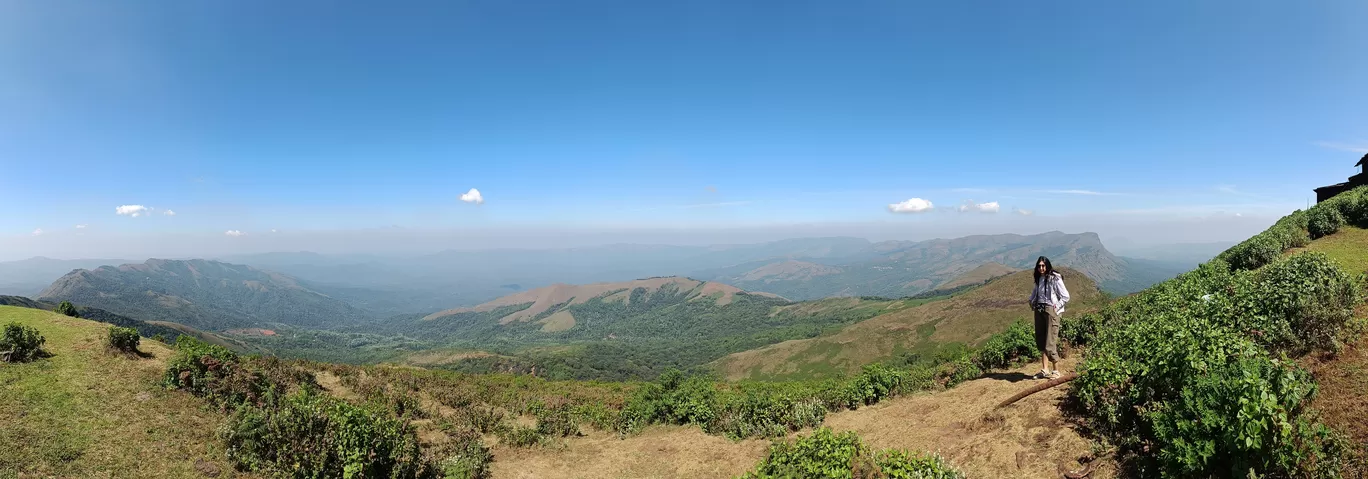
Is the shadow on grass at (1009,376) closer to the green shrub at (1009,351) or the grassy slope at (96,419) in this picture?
the green shrub at (1009,351)

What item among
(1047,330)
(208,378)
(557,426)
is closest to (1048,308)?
(1047,330)

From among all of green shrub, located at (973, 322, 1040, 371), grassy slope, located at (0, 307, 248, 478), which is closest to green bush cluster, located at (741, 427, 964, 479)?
green shrub, located at (973, 322, 1040, 371)

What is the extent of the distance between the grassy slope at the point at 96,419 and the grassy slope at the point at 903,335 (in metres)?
88.3

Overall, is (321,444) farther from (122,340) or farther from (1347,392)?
(1347,392)

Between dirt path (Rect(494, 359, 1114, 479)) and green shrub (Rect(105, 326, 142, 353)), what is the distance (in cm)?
1268

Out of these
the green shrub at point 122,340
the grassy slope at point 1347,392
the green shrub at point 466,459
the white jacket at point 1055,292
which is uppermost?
the white jacket at point 1055,292

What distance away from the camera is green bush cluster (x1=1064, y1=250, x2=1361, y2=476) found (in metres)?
4.22

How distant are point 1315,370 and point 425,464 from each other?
14173mm

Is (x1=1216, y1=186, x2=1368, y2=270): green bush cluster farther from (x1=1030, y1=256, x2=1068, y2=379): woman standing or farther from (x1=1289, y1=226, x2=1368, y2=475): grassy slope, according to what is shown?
(x1=1030, y1=256, x2=1068, y2=379): woman standing

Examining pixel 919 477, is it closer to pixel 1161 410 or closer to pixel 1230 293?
pixel 1161 410

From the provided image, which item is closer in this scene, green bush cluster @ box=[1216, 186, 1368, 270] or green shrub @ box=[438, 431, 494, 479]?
green shrub @ box=[438, 431, 494, 479]

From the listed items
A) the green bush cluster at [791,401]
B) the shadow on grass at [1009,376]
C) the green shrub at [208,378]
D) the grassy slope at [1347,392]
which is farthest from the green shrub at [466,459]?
the grassy slope at [1347,392]

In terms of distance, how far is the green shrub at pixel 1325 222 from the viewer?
20.4 meters

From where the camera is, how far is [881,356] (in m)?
95.8
